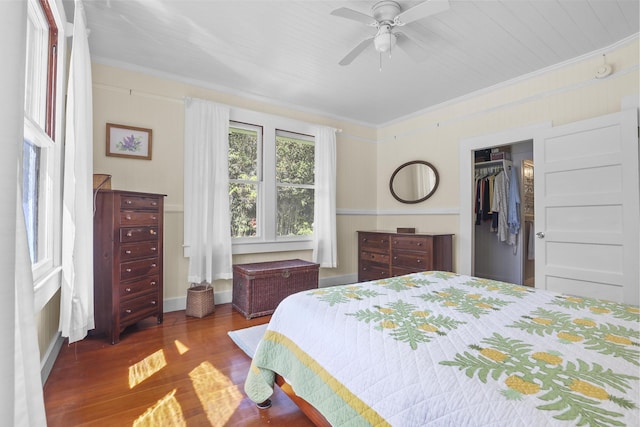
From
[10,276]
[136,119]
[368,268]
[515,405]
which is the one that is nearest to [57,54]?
[136,119]

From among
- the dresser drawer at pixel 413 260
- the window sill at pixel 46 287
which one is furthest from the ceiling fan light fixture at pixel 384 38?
the window sill at pixel 46 287

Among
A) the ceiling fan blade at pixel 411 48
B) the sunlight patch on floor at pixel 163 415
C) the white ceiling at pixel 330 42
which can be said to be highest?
the white ceiling at pixel 330 42

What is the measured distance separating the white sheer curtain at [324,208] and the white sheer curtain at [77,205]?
257cm

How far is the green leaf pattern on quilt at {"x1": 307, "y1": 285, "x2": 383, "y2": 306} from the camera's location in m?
1.58

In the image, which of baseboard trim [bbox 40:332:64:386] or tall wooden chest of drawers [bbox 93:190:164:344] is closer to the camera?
baseboard trim [bbox 40:332:64:386]

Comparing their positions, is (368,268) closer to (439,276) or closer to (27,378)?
(439,276)

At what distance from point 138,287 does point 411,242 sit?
9.47 ft

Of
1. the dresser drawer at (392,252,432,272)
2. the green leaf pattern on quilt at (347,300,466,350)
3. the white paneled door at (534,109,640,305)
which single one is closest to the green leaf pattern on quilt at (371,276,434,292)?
the green leaf pattern on quilt at (347,300,466,350)

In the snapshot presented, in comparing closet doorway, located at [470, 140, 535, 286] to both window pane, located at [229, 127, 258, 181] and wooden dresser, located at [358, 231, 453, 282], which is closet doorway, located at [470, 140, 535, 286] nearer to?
wooden dresser, located at [358, 231, 453, 282]

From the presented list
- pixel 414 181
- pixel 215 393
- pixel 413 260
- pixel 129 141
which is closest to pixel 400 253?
pixel 413 260

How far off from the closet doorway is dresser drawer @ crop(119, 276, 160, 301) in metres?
3.95

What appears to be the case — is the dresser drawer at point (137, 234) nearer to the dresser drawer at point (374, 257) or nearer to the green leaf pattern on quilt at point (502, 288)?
the green leaf pattern on quilt at point (502, 288)

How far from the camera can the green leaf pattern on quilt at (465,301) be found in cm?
144

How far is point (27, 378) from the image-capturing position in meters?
0.70
